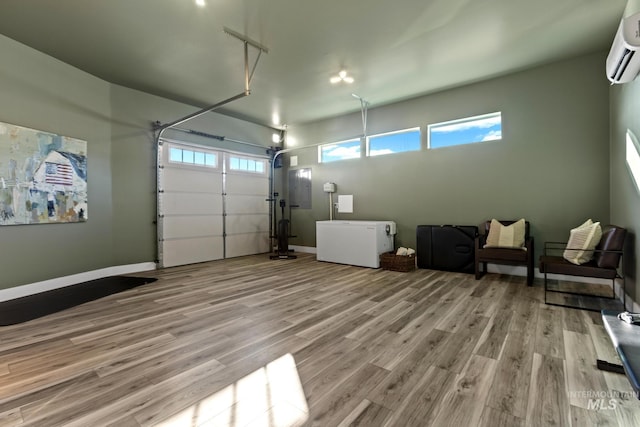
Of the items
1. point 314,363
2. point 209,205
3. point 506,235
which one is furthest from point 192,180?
point 506,235

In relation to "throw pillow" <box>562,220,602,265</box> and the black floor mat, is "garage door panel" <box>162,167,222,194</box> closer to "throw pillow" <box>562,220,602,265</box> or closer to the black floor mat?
the black floor mat

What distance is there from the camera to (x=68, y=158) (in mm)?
4117

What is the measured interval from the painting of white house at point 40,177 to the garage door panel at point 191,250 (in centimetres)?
150

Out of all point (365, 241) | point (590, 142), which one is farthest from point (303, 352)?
point (590, 142)

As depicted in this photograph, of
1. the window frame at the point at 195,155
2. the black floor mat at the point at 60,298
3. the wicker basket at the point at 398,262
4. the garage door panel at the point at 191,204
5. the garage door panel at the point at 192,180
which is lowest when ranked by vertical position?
the black floor mat at the point at 60,298

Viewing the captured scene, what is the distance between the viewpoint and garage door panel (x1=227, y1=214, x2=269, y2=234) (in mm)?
6551

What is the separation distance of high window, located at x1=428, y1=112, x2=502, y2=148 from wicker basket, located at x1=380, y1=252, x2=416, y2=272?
221 cm

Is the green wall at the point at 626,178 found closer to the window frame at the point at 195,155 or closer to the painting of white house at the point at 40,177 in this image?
the window frame at the point at 195,155

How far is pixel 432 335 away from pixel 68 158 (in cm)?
537

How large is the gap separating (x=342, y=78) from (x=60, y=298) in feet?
16.5

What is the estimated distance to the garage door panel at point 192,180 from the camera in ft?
18.0

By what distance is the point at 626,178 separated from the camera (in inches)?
120

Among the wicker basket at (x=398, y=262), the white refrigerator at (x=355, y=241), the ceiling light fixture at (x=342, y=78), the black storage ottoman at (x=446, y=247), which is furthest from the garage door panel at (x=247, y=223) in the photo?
the black storage ottoman at (x=446, y=247)

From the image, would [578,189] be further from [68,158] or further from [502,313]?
[68,158]
